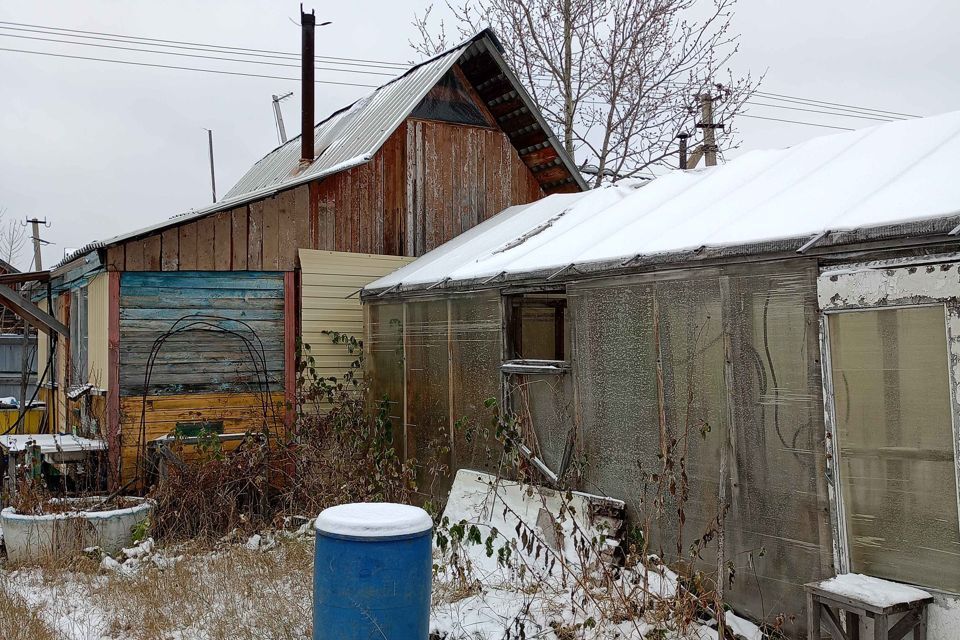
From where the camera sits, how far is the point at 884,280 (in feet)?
16.6

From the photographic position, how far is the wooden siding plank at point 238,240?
10242 millimetres

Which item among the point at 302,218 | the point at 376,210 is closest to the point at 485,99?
the point at 376,210

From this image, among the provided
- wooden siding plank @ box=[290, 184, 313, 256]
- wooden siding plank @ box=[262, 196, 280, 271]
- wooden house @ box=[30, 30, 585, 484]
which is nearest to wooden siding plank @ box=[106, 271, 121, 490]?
wooden house @ box=[30, 30, 585, 484]

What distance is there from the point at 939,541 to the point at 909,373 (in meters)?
0.97

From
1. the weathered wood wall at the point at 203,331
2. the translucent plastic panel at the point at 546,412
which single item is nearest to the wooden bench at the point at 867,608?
the translucent plastic panel at the point at 546,412

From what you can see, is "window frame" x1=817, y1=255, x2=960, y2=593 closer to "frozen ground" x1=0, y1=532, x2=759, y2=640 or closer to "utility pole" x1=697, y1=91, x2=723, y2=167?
"frozen ground" x1=0, y1=532, x2=759, y2=640

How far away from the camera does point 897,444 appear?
5012 millimetres

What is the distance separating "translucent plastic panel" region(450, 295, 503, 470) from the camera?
8.39m

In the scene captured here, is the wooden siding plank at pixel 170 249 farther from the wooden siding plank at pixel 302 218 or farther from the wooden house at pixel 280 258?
the wooden siding plank at pixel 302 218

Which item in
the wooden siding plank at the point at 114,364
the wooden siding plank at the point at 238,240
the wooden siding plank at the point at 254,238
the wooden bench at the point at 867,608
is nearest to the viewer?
the wooden bench at the point at 867,608

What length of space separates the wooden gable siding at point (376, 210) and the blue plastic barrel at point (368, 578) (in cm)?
599

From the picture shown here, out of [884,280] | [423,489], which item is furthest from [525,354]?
[884,280]

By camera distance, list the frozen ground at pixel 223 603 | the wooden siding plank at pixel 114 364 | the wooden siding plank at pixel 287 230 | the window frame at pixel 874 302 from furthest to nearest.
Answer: the wooden siding plank at pixel 287 230 < the wooden siding plank at pixel 114 364 < the frozen ground at pixel 223 603 < the window frame at pixel 874 302

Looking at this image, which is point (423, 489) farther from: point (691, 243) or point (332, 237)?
point (691, 243)
